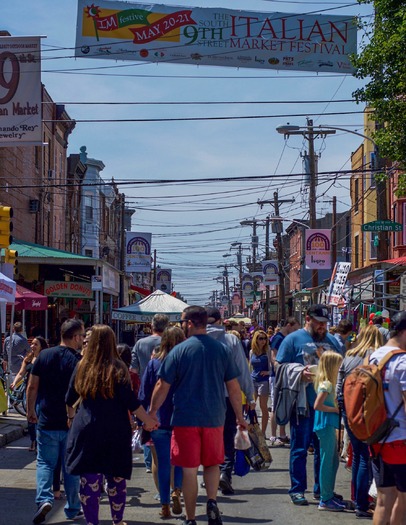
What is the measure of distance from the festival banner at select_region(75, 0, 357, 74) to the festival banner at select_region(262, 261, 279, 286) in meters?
32.6

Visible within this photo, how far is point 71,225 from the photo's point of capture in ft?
161

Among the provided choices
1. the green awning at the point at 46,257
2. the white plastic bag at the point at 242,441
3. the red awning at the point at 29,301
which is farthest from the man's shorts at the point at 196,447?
the green awning at the point at 46,257

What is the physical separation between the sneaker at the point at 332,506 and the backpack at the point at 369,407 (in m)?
2.98

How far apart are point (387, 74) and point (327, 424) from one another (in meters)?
11.0

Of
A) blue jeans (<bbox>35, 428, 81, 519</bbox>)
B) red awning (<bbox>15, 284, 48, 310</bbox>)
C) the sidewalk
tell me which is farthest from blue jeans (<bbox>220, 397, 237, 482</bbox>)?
red awning (<bbox>15, 284, 48, 310</bbox>)

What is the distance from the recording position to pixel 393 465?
22.0 feet

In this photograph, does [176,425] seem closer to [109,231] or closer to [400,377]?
[400,377]

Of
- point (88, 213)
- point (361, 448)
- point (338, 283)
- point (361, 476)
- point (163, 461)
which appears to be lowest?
point (361, 476)

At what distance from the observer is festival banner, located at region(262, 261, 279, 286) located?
53.8 m

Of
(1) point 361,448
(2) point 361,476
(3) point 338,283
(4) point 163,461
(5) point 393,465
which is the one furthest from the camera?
(3) point 338,283

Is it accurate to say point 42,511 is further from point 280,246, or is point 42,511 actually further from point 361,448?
point 280,246

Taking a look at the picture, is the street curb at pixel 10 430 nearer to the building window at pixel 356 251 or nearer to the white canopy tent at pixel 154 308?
the white canopy tent at pixel 154 308

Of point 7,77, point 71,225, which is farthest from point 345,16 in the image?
point 71,225

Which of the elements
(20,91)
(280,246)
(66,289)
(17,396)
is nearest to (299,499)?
(17,396)
